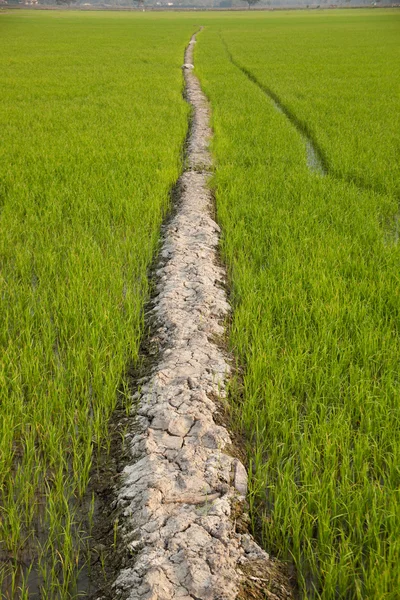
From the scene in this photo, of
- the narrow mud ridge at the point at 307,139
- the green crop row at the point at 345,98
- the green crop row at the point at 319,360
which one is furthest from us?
the narrow mud ridge at the point at 307,139

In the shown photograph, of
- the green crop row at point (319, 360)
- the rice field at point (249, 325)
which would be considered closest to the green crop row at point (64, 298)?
the rice field at point (249, 325)

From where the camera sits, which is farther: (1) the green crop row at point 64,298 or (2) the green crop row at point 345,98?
(2) the green crop row at point 345,98

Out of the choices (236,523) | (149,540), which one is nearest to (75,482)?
(149,540)

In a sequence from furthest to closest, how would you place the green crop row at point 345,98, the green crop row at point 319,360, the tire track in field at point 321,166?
the green crop row at point 345,98
the tire track in field at point 321,166
the green crop row at point 319,360

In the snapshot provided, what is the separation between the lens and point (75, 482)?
6.38ft

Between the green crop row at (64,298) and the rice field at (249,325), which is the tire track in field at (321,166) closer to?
the rice field at (249,325)

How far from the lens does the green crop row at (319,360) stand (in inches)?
65.2

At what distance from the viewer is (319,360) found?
8.35ft

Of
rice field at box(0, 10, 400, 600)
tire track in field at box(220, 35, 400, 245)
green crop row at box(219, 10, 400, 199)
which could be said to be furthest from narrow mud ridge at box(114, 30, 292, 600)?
green crop row at box(219, 10, 400, 199)

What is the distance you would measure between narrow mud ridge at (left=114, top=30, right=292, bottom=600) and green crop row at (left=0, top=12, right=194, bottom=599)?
0.18 meters

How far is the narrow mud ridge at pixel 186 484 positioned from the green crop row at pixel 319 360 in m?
0.12

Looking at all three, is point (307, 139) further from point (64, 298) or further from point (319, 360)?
point (319, 360)

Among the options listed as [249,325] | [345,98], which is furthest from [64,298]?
[345,98]

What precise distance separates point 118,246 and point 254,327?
156 centimetres
